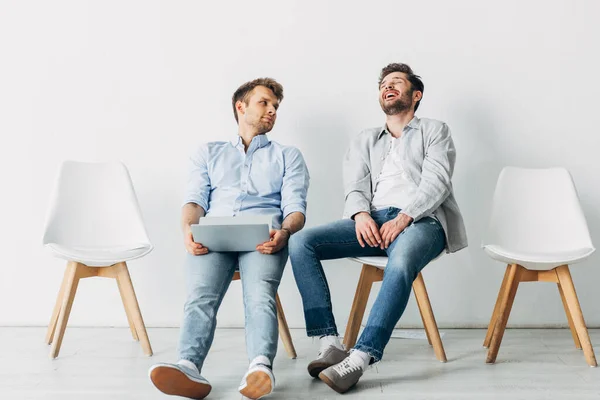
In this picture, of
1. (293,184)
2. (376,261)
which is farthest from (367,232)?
(293,184)

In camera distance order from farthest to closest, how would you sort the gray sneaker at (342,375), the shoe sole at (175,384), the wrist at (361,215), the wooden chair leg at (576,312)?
the wrist at (361,215)
the wooden chair leg at (576,312)
the gray sneaker at (342,375)
the shoe sole at (175,384)

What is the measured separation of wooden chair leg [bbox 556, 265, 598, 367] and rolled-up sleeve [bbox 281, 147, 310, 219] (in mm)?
1039

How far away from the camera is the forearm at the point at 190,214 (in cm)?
245

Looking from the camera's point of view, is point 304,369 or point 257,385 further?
point 304,369

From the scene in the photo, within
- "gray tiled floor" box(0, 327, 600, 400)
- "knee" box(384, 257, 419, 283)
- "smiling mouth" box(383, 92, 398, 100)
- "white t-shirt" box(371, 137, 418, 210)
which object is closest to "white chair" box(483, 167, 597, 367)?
"gray tiled floor" box(0, 327, 600, 400)

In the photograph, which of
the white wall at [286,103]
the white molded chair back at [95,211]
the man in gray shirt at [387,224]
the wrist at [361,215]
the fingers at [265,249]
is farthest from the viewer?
the white wall at [286,103]

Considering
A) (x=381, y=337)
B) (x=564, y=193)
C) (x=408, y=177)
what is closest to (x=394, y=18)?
(x=408, y=177)

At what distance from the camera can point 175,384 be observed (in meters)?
1.83

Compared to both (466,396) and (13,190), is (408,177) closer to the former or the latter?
(466,396)

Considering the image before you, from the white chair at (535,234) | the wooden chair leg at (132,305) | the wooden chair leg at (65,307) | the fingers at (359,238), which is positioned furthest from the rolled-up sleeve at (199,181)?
the white chair at (535,234)

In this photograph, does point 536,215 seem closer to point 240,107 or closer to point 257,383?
point 240,107

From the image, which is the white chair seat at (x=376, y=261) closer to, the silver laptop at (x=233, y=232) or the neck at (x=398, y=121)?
the silver laptop at (x=233, y=232)

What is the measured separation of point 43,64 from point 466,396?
2.56 m

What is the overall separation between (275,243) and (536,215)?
125 cm
